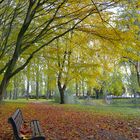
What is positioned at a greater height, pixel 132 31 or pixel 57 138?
pixel 132 31

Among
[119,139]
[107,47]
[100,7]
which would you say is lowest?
[119,139]

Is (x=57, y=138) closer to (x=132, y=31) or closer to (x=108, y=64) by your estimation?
(x=132, y=31)

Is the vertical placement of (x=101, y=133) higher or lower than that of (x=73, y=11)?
lower

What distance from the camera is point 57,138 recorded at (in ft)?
24.0

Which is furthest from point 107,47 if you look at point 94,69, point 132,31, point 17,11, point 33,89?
point 33,89

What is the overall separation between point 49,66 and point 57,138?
17221 millimetres

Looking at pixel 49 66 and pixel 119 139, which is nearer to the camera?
pixel 119 139

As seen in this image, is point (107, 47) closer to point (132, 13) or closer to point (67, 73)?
point (132, 13)

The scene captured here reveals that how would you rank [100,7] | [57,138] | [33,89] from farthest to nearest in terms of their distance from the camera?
[33,89]
[100,7]
[57,138]

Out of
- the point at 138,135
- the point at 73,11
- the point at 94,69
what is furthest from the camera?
the point at 94,69

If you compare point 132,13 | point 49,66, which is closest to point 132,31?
point 132,13

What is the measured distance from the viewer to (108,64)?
18.6 m

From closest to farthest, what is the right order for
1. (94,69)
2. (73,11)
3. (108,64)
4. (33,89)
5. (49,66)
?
(73,11) → (108,64) → (94,69) → (49,66) → (33,89)

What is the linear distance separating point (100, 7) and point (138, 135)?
16.8ft
